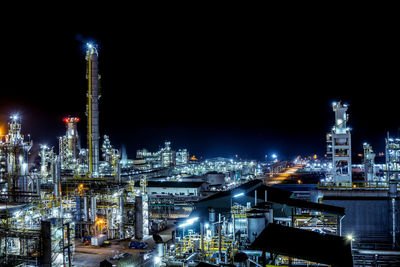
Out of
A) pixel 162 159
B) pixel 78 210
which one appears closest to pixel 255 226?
pixel 78 210

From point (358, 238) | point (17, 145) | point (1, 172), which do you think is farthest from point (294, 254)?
point (1, 172)

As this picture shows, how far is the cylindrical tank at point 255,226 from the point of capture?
1243 cm

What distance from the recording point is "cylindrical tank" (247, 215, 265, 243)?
12426 mm

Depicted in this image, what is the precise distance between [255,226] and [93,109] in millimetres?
30131

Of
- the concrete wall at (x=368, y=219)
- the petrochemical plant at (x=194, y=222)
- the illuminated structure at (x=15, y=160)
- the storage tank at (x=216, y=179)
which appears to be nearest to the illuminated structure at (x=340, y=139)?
the petrochemical plant at (x=194, y=222)

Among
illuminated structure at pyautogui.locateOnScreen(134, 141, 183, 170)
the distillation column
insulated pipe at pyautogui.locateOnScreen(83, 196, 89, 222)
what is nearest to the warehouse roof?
insulated pipe at pyautogui.locateOnScreen(83, 196, 89, 222)

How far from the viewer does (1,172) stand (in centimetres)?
3166

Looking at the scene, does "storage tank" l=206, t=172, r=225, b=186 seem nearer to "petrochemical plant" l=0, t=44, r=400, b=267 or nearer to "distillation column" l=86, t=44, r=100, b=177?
"petrochemical plant" l=0, t=44, r=400, b=267

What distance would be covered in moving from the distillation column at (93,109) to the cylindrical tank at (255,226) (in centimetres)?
2838

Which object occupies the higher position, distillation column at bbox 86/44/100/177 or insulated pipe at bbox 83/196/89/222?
distillation column at bbox 86/44/100/177

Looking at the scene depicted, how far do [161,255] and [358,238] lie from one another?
41.9 ft

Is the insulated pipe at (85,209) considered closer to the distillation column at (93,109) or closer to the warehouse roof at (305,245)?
the distillation column at (93,109)

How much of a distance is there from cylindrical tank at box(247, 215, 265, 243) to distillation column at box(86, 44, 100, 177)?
28378 mm

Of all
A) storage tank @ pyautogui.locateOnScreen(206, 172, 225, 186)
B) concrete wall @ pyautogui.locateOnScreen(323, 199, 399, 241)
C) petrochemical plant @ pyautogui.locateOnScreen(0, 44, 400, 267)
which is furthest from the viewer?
storage tank @ pyautogui.locateOnScreen(206, 172, 225, 186)
